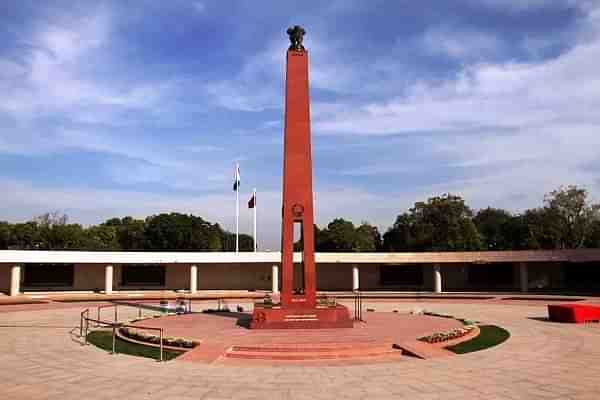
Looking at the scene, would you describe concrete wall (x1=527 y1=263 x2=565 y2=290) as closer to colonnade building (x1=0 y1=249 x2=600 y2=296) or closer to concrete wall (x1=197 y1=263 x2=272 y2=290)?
colonnade building (x1=0 y1=249 x2=600 y2=296)

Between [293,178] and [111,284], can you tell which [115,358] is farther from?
[111,284]

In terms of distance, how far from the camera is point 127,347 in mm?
16266

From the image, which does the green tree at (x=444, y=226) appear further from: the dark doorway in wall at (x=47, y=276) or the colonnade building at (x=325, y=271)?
the dark doorway in wall at (x=47, y=276)

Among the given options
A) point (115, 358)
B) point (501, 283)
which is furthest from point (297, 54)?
point (501, 283)

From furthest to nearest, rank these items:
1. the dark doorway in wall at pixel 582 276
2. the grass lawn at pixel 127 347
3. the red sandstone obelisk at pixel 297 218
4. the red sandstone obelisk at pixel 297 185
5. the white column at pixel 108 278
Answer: the dark doorway in wall at pixel 582 276
the white column at pixel 108 278
the red sandstone obelisk at pixel 297 185
the red sandstone obelisk at pixel 297 218
the grass lawn at pixel 127 347

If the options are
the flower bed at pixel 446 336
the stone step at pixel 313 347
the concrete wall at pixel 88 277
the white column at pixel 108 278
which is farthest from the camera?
the concrete wall at pixel 88 277

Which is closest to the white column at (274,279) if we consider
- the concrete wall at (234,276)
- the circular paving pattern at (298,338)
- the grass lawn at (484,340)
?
the concrete wall at (234,276)

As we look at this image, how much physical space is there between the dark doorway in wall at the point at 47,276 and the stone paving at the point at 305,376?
A: 1072 inches

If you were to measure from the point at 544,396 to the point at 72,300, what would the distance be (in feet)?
108

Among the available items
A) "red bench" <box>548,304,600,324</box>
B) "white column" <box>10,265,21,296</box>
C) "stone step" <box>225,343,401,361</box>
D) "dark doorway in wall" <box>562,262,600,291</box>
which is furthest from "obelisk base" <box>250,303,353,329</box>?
"dark doorway in wall" <box>562,262,600,291</box>

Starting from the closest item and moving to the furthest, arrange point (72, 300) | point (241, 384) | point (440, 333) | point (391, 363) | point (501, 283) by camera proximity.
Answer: point (241, 384), point (391, 363), point (440, 333), point (72, 300), point (501, 283)

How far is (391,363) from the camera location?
540 inches

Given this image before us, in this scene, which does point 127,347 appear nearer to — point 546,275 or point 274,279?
point 274,279

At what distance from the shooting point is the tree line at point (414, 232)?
5506 centimetres
